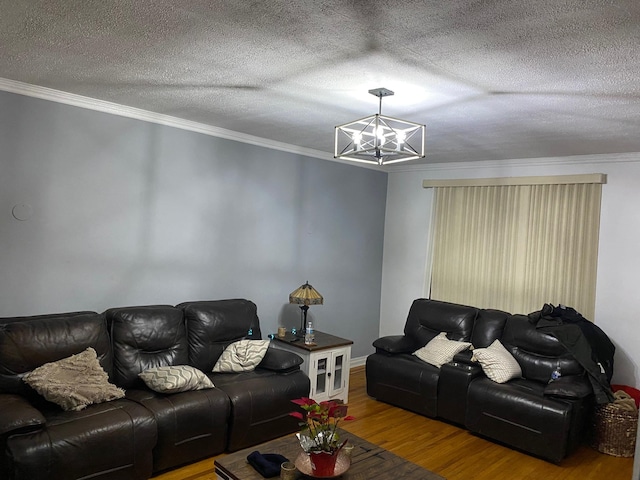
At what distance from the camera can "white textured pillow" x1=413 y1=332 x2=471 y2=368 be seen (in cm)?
453

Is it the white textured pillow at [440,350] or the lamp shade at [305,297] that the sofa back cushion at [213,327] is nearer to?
the lamp shade at [305,297]

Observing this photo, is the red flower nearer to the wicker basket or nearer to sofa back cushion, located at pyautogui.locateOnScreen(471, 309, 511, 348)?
sofa back cushion, located at pyautogui.locateOnScreen(471, 309, 511, 348)

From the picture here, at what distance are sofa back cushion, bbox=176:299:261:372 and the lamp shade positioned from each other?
1.81 ft

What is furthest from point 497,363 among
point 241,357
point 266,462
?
point 266,462

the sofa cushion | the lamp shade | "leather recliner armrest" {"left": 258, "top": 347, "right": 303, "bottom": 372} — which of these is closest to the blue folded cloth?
the sofa cushion

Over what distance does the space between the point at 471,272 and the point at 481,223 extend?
59 cm

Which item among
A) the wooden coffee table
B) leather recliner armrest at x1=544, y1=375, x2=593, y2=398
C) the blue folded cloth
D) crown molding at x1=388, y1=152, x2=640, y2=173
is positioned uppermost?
crown molding at x1=388, y1=152, x2=640, y2=173

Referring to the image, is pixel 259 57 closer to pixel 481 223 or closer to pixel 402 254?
pixel 481 223

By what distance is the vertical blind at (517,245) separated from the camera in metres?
4.73

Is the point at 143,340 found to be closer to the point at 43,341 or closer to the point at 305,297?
the point at 43,341

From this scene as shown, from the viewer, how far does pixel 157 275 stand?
167 inches

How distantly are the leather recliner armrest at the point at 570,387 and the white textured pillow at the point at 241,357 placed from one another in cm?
236

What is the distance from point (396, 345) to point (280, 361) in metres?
1.40

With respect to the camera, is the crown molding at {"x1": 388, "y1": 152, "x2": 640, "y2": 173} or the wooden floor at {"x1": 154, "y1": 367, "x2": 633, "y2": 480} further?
the crown molding at {"x1": 388, "y1": 152, "x2": 640, "y2": 173}
